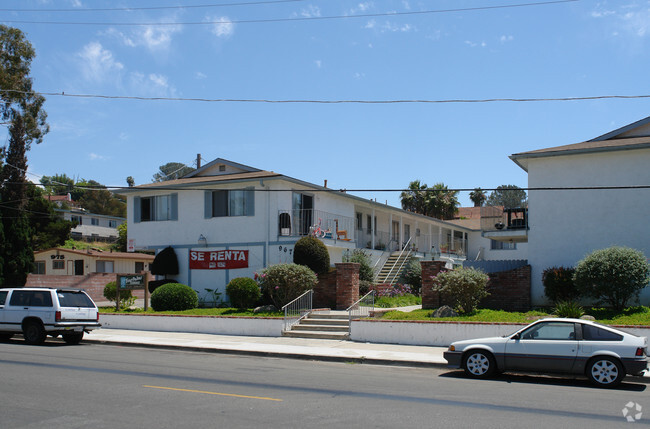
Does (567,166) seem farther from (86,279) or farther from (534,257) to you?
(86,279)

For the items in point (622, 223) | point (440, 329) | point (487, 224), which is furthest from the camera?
point (487, 224)

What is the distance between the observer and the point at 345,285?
74.7 feet

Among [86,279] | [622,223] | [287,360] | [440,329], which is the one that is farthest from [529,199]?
[86,279]

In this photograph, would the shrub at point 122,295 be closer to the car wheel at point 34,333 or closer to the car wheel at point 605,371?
the car wheel at point 34,333

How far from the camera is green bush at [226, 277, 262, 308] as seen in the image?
23.0m

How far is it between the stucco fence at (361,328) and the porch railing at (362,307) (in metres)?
1.59

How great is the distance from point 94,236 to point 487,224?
1975 inches

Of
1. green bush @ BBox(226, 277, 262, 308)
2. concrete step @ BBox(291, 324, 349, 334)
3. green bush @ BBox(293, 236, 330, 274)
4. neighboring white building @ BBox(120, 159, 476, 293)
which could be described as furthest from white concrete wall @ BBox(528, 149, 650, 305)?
green bush @ BBox(226, 277, 262, 308)

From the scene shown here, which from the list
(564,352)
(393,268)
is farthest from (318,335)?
(393,268)

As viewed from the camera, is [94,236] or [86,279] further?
[94,236]

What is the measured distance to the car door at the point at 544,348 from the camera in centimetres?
1152

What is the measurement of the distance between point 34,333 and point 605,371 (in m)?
15.4

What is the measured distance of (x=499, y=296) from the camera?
2109 cm

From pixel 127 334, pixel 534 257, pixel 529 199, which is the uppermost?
pixel 529 199
